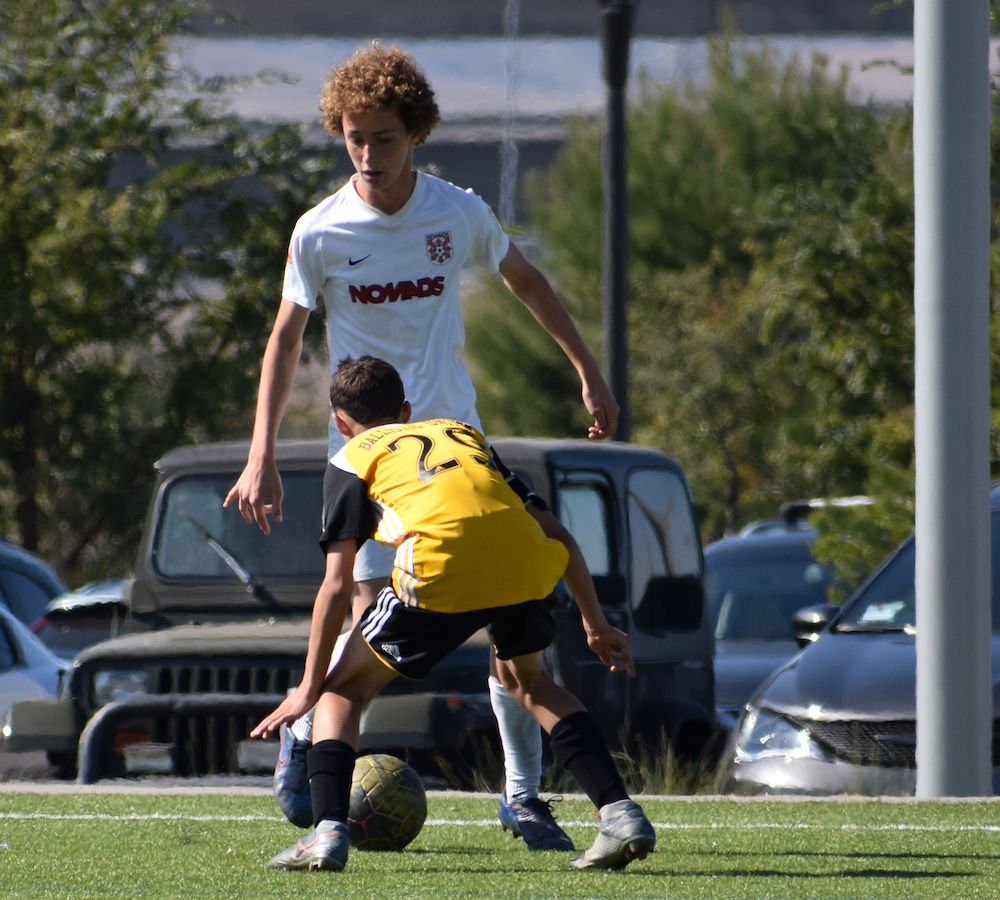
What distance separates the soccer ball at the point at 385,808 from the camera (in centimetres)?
502

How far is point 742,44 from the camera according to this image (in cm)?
3616

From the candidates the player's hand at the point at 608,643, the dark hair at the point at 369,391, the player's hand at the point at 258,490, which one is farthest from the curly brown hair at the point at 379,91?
the player's hand at the point at 608,643

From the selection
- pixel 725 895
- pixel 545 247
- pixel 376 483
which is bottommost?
pixel 545 247

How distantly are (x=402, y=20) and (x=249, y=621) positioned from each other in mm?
30478

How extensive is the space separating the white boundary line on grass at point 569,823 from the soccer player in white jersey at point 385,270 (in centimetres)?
76

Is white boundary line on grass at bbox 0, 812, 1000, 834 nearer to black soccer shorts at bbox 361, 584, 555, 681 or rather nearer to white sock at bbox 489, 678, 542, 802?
white sock at bbox 489, 678, 542, 802

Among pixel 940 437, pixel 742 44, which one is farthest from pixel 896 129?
pixel 742 44

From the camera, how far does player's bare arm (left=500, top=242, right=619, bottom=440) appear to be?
4.98 metres

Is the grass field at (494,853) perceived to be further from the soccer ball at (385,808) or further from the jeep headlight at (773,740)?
the jeep headlight at (773,740)

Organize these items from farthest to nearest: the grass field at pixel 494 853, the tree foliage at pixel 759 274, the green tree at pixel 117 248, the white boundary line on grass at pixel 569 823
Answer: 1. the green tree at pixel 117 248
2. the tree foliage at pixel 759 274
3. the white boundary line on grass at pixel 569 823
4. the grass field at pixel 494 853

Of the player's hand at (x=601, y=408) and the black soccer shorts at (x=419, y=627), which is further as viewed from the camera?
the player's hand at (x=601, y=408)

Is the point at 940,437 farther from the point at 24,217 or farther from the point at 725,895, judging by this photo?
the point at 24,217

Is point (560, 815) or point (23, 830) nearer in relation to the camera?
point (23, 830)

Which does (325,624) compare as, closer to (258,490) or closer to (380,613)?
(380,613)
